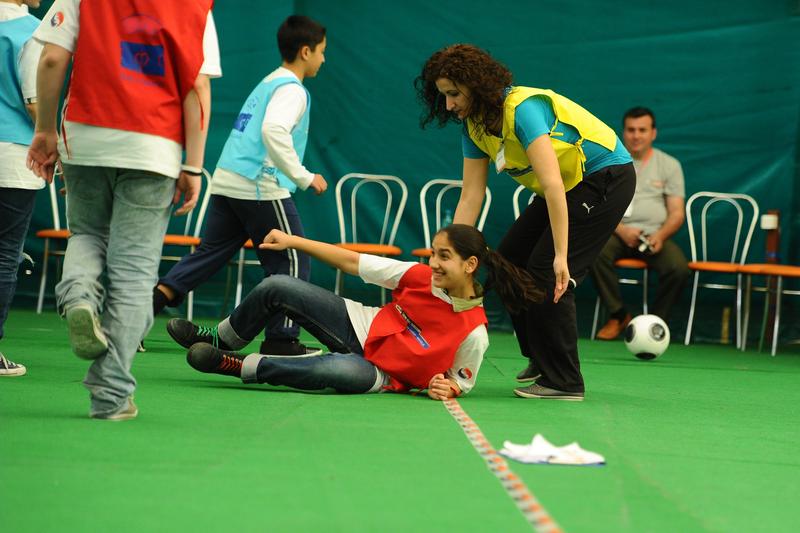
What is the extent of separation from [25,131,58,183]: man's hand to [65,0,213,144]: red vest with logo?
8 cm

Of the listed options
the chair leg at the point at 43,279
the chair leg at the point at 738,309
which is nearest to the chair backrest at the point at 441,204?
the chair leg at the point at 738,309

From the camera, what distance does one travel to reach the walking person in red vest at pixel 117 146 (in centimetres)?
306

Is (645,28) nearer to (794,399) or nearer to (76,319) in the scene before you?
(794,399)

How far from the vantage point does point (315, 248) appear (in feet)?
12.8

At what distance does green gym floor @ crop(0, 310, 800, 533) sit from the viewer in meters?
2.32

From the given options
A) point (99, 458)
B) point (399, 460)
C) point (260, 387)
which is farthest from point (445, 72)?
point (99, 458)

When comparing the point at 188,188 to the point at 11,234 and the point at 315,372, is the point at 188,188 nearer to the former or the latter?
the point at 315,372

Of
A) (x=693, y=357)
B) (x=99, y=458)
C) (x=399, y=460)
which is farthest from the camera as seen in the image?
(x=693, y=357)

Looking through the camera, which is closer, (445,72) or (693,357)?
(445,72)

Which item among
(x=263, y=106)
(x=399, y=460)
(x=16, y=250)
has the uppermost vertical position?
(x=263, y=106)

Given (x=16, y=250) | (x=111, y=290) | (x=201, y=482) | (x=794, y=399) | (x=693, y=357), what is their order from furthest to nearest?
(x=693, y=357), (x=794, y=399), (x=16, y=250), (x=111, y=290), (x=201, y=482)

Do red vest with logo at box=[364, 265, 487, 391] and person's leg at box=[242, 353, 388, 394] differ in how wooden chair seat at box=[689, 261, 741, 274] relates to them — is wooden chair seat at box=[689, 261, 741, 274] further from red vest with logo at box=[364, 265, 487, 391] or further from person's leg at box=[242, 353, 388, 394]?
person's leg at box=[242, 353, 388, 394]

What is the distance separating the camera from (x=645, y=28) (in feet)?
25.4

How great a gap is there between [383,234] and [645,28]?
220cm
